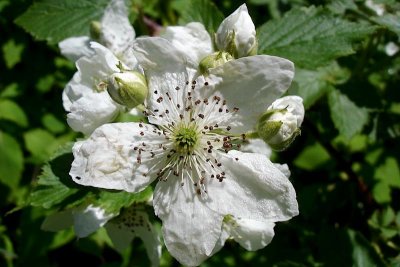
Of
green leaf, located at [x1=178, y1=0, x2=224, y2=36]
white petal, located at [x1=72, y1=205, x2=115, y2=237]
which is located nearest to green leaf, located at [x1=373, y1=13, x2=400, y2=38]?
green leaf, located at [x1=178, y1=0, x2=224, y2=36]

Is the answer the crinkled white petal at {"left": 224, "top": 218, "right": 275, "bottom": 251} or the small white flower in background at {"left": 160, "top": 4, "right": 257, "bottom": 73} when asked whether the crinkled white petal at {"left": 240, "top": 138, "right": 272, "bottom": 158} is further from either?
the small white flower in background at {"left": 160, "top": 4, "right": 257, "bottom": 73}

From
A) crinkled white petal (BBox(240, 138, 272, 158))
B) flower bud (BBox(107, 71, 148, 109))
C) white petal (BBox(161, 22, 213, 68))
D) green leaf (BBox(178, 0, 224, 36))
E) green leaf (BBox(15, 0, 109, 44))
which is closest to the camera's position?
flower bud (BBox(107, 71, 148, 109))

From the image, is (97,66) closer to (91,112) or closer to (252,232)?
(91,112)

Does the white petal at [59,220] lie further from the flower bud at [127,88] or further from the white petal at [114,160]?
the flower bud at [127,88]

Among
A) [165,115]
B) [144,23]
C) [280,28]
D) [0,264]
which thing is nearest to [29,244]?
[0,264]

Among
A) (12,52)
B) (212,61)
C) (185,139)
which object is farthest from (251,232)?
(12,52)

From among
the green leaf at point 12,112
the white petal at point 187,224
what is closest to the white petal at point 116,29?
the white petal at point 187,224
